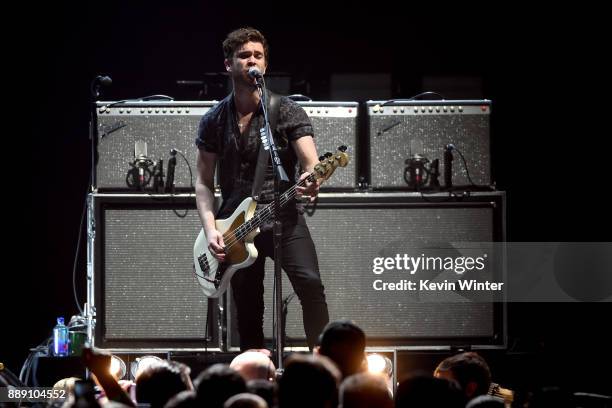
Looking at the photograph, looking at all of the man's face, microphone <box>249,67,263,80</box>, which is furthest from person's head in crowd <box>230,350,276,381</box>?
the man's face

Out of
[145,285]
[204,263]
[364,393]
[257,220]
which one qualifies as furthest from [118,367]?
[364,393]

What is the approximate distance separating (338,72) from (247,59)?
2.16 metres

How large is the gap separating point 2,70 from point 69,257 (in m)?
1.48

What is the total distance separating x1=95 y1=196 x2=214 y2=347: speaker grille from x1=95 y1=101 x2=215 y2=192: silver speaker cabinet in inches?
7.6

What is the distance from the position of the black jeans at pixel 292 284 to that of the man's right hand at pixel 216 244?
17 cm

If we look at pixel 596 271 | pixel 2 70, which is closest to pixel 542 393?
pixel 596 271

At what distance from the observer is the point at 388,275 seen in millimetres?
5844

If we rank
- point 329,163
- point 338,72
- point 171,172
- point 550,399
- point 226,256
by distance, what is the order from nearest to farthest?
point 550,399, point 329,163, point 226,256, point 171,172, point 338,72

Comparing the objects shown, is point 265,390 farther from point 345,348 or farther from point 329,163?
point 329,163

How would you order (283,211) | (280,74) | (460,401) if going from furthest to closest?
(280,74) < (283,211) < (460,401)

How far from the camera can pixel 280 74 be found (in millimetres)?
6508

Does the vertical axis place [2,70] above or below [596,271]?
above

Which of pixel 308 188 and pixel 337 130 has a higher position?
pixel 337 130

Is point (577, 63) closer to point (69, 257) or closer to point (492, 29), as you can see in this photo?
point (492, 29)
